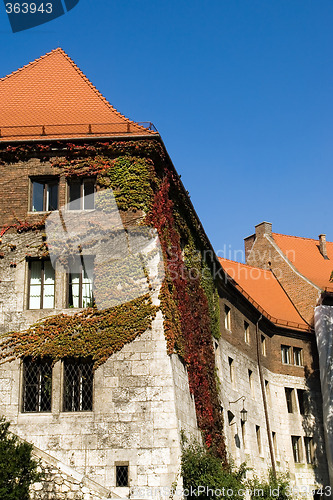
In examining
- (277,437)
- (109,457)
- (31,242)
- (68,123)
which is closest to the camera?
(109,457)

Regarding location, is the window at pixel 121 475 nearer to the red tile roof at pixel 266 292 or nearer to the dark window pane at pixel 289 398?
the red tile roof at pixel 266 292

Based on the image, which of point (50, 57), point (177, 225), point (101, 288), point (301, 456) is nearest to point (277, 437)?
point (301, 456)

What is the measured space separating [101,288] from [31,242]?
9.01 feet

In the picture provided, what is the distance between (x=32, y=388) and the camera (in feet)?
67.1

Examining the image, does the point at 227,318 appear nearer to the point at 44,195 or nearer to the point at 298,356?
the point at 298,356

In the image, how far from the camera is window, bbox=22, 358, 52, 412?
20.3 metres

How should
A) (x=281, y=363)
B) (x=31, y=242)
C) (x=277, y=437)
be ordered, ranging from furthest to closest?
(x=281, y=363) → (x=277, y=437) → (x=31, y=242)

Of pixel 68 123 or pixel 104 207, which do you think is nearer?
pixel 104 207

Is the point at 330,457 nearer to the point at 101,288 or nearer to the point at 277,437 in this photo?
the point at 277,437

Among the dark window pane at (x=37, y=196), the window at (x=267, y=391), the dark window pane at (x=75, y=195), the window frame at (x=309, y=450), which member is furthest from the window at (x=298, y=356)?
the dark window pane at (x=37, y=196)

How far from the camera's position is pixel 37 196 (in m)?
22.5

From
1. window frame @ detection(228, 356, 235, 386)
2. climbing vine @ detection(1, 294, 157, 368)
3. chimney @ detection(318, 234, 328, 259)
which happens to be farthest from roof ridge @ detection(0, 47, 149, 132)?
chimney @ detection(318, 234, 328, 259)

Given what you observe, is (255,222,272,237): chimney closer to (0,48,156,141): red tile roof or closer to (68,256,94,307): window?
(0,48,156,141): red tile roof

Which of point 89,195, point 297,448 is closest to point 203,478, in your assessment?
point 89,195
